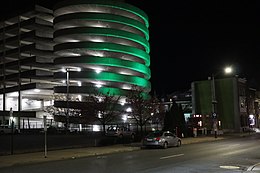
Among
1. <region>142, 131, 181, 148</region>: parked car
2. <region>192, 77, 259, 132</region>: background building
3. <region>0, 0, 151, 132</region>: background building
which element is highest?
<region>0, 0, 151, 132</region>: background building

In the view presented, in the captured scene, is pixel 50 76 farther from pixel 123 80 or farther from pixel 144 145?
pixel 144 145

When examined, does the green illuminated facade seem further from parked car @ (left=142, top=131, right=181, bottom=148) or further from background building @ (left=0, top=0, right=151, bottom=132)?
parked car @ (left=142, top=131, right=181, bottom=148)

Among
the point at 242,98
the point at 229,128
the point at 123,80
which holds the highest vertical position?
the point at 123,80

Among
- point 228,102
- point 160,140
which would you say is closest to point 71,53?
point 228,102

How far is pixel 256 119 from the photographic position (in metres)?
83.3

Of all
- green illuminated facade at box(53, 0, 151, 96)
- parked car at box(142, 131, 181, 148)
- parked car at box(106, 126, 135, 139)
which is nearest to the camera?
parked car at box(142, 131, 181, 148)

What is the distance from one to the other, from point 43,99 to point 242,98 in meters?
52.2

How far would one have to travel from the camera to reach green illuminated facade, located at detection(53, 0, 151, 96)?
79500 millimetres

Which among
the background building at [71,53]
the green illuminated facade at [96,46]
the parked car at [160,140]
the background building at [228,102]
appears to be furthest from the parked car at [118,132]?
the green illuminated facade at [96,46]

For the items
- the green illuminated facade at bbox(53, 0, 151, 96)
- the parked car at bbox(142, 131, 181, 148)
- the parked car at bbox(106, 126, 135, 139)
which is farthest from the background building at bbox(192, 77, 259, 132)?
the parked car at bbox(142, 131, 181, 148)

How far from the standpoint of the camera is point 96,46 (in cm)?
8044

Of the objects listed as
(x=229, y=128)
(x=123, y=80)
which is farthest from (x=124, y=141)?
(x=123, y=80)

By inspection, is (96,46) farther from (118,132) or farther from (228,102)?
(118,132)

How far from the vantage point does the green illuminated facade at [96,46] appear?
79500 mm
